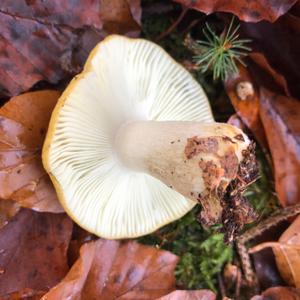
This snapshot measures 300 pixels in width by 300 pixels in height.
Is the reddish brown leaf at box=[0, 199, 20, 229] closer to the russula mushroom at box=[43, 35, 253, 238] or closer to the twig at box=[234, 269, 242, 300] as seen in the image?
the russula mushroom at box=[43, 35, 253, 238]

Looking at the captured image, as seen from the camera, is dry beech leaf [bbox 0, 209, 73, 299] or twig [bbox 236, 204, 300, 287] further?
twig [bbox 236, 204, 300, 287]

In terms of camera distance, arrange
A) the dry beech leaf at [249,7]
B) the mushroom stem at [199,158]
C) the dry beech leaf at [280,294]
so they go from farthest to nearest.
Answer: the dry beech leaf at [280,294] → the dry beech leaf at [249,7] → the mushroom stem at [199,158]

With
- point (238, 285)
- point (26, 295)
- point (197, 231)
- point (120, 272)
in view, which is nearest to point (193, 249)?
point (197, 231)

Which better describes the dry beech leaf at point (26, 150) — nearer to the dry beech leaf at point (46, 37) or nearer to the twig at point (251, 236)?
the dry beech leaf at point (46, 37)

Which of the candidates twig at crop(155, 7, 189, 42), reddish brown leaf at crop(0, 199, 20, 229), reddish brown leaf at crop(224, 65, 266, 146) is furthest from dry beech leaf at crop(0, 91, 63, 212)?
reddish brown leaf at crop(224, 65, 266, 146)

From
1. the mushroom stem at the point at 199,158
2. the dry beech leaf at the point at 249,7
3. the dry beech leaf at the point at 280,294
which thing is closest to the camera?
the mushroom stem at the point at 199,158

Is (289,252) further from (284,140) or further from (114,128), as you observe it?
(114,128)

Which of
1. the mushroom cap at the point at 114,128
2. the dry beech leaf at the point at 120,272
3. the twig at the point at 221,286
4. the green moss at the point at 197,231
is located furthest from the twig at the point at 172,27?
the twig at the point at 221,286
